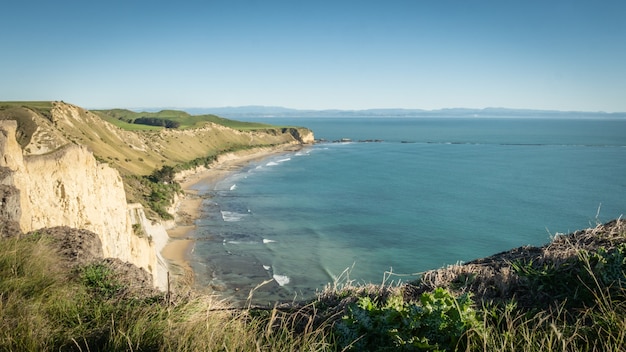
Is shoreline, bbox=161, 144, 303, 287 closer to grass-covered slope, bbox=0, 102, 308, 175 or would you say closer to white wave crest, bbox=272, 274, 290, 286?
grass-covered slope, bbox=0, 102, 308, 175

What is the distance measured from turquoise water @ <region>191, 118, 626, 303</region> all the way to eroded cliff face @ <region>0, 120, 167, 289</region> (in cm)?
631

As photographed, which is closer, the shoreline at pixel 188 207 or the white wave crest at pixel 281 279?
the white wave crest at pixel 281 279

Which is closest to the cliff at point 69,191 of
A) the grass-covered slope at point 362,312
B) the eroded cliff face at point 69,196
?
the eroded cliff face at point 69,196

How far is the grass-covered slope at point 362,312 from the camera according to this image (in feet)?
13.3

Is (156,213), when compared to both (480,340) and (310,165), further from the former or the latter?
(310,165)

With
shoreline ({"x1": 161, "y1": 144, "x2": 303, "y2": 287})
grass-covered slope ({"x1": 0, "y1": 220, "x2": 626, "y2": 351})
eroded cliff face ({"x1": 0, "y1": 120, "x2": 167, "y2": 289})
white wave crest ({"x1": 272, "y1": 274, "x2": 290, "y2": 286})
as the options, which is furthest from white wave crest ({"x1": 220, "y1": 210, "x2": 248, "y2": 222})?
grass-covered slope ({"x1": 0, "y1": 220, "x2": 626, "y2": 351})

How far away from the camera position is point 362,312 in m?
4.77

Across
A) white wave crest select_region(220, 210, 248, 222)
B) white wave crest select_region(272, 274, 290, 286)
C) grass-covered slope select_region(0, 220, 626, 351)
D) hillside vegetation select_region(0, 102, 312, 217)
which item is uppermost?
grass-covered slope select_region(0, 220, 626, 351)

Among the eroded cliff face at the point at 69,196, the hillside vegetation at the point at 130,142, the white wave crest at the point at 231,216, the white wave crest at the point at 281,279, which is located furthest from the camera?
the white wave crest at the point at 231,216

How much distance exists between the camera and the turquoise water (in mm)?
37531

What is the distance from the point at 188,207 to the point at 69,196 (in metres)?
39.7

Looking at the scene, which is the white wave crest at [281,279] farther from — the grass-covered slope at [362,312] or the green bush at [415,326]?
the green bush at [415,326]

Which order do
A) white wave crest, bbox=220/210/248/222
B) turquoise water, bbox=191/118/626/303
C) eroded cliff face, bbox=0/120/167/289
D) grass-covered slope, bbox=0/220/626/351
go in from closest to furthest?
grass-covered slope, bbox=0/220/626/351, eroded cliff face, bbox=0/120/167/289, turquoise water, bbox=191/118/626/303, white wave crest, bbox=220/210/248/222

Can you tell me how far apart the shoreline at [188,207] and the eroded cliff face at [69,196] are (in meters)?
4.22
